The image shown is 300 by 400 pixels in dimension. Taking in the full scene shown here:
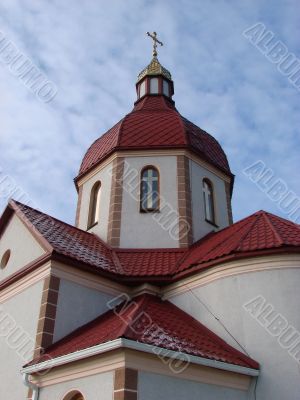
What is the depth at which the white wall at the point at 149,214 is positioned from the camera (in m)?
11.7

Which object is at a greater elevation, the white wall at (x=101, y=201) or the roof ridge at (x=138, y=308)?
the white wall at (x=101, y=201)

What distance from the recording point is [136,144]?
13.0m

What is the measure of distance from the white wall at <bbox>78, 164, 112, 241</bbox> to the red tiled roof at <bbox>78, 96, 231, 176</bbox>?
418 millimetres

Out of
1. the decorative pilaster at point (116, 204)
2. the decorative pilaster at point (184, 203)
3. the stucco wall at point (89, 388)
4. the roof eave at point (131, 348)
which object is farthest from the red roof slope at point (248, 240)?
the stucco wall at point (89, 388)

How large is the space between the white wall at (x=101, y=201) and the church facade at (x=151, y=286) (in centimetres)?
5

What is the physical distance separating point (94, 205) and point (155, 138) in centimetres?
261

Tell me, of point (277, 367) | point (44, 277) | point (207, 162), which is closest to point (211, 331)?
point (277, 367)

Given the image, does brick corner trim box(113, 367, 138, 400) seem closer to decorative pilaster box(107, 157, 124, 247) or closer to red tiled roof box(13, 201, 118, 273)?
red tiled roof box(13, 201, 118, 273)

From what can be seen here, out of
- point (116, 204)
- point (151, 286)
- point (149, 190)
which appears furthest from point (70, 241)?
point (149, 190)

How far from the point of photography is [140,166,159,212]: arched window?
12.2 m

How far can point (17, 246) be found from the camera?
10.9 m

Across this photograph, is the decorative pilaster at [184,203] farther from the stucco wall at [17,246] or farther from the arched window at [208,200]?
the stucco wall at [17,246]

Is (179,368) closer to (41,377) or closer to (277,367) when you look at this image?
(277,367)

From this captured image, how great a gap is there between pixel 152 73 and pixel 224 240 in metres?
9.45
